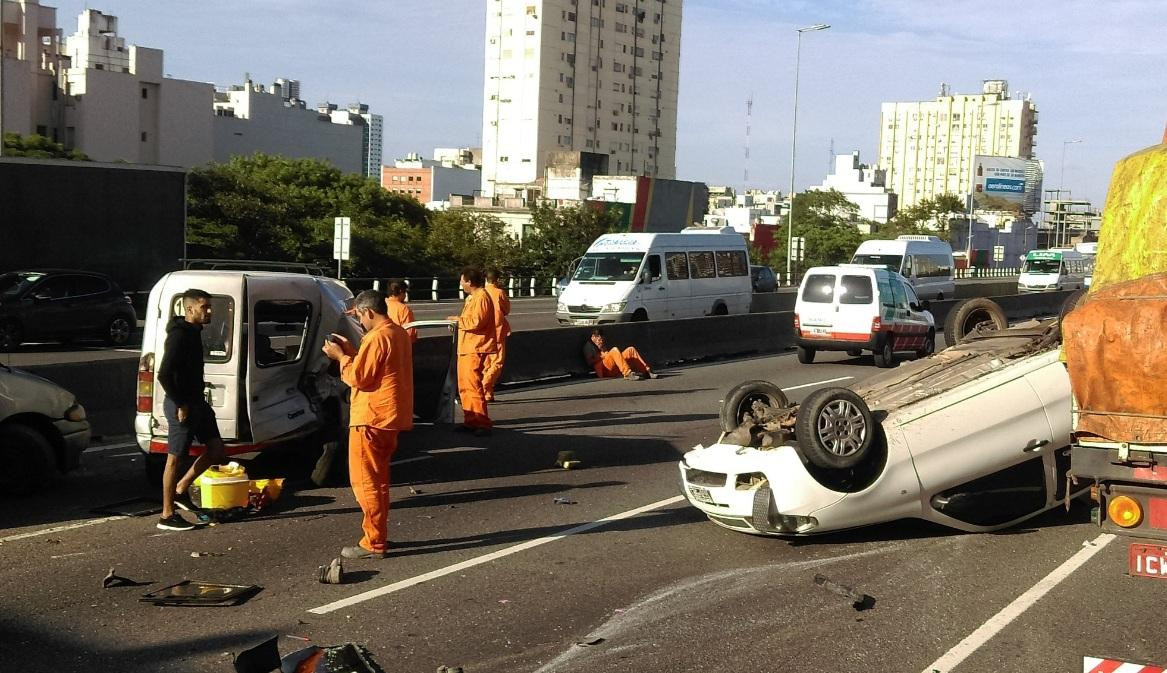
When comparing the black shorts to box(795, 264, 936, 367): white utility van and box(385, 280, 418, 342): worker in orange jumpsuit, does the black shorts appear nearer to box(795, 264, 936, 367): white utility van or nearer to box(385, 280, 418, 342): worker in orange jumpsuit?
box(385, 280, 418, 342): worker in orange jumpsuit

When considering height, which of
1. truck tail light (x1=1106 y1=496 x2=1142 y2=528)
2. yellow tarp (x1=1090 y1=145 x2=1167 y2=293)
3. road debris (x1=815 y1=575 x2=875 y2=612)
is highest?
yellow tarp (x1=1090 y1=145 x2=1167 y2=293)

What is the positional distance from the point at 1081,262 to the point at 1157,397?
5062cm

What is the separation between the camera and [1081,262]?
52438 millimetres

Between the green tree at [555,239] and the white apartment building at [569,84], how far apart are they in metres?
70.3

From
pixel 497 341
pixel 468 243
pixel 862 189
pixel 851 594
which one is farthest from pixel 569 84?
pixel 851 594

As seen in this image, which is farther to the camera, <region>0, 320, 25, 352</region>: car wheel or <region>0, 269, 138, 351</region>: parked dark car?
<region>0, 269, 138, 351</region>: parked dark car

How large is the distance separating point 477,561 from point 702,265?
70.7 ft

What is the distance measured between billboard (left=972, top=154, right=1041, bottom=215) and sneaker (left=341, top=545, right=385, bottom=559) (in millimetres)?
127298

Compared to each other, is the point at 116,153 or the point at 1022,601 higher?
the point at 116,153

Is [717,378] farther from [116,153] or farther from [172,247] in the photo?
[116,153]

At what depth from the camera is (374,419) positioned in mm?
7902

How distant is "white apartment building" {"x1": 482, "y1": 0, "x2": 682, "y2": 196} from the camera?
468ft

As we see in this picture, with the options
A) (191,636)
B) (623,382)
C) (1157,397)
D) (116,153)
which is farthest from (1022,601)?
(116,153)

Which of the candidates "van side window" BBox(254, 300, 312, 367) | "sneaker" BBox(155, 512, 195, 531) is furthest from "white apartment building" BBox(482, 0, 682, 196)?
"sneaker" BBox(155, 512, 195, 531)
